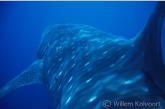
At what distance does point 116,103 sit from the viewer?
1.69 meters

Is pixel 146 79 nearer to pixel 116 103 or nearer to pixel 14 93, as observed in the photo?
pixel 116 103

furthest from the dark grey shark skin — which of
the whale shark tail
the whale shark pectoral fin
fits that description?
the whale shark pectoral fin

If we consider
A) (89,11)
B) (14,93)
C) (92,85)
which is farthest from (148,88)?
(89,11)

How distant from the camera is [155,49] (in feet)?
5.31

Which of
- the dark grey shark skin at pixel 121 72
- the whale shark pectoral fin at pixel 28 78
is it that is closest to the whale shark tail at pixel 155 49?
the dark grey shark skin at pixel 121 72

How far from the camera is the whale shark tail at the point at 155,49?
62.6 inches

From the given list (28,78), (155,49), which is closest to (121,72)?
(155,49)

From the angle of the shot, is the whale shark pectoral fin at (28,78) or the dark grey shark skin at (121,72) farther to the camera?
the whale shark pectoral fin at (28,78)

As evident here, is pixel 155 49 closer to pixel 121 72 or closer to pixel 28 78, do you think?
pixel 121 72

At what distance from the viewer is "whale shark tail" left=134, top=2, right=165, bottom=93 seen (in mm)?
1591

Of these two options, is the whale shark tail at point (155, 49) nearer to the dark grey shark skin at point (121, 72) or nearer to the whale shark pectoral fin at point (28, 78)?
the dark grey shark skin at point (121, 72)

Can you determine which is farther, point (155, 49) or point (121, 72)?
point (121, 72)

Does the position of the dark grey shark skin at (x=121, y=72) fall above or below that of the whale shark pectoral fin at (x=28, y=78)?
above

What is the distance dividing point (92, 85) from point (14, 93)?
46.8 ft
